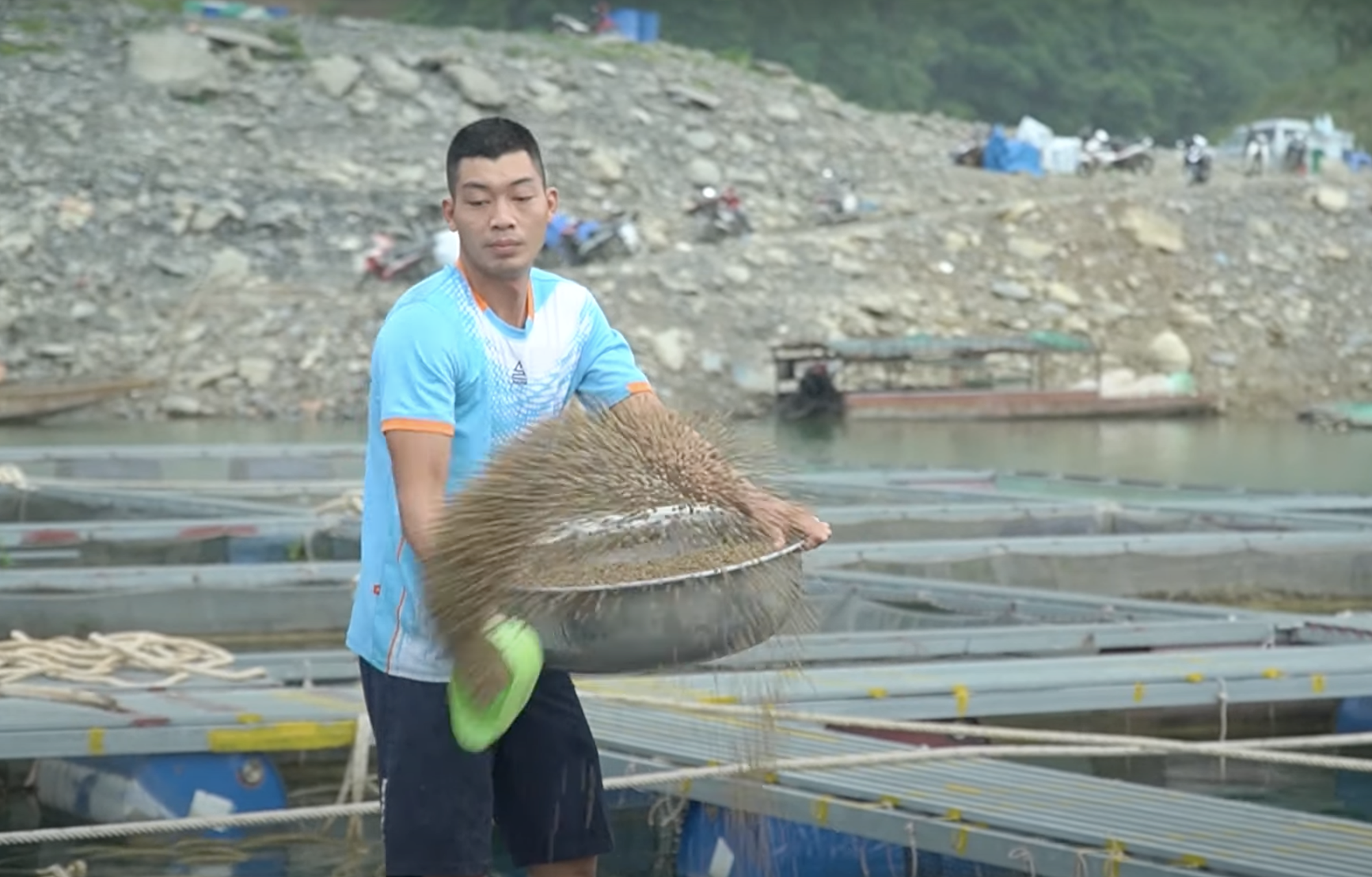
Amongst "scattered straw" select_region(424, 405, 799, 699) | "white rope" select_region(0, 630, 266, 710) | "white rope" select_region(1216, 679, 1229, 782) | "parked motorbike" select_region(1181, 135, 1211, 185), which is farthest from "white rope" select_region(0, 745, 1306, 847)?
"parked motorbike" select_region(1181, 135, 1211, 185)

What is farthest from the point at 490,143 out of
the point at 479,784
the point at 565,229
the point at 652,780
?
the point at 565,229

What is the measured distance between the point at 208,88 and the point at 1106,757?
22447mm

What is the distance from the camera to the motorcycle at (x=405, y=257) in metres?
23.5

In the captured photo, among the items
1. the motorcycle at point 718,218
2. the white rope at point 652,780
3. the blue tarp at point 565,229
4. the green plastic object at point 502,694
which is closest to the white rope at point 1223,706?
the white rope at point 652,780

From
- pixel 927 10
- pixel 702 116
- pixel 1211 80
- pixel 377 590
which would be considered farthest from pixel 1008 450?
pixel 1211 80

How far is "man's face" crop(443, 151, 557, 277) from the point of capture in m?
3.12

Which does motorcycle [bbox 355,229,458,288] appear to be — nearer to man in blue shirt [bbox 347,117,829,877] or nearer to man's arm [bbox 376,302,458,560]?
man in blue shirt [bbox 347,117,829,877]

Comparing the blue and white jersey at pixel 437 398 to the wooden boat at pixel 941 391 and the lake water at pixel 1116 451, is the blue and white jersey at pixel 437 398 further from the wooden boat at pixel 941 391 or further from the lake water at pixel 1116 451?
the wooden boat at pixel 941 391

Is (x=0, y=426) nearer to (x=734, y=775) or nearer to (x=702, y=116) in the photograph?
(x=702, y=116)

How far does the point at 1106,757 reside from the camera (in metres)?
6.75

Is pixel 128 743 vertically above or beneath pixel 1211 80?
beneath

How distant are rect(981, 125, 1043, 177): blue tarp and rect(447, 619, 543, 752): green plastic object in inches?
1105

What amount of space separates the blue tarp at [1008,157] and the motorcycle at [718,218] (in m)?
6.12

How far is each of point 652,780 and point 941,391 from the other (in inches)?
685
